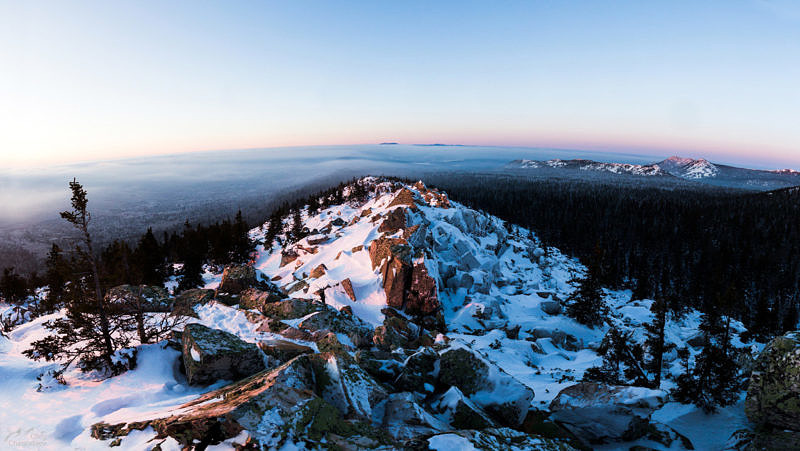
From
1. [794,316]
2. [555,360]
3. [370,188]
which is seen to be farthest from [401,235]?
[794,316]

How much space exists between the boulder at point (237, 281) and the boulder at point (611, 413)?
31.6 meters

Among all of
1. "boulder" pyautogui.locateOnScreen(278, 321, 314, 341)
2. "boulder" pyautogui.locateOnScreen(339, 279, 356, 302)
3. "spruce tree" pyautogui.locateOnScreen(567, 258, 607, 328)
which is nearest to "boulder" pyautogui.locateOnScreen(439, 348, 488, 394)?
"boulder" pyautogui.locateOnScreen(278, 321, 314, 341)

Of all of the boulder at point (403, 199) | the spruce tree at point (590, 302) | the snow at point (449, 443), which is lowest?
the spruce tree at point (590, 302)

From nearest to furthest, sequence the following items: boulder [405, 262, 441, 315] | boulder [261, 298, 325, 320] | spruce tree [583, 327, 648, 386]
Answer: spruce tree [583, 327, 648, 386], boulder [261, 298, 325, 320], boulder [405, 262, 441, 315]

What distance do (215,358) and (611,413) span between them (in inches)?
528

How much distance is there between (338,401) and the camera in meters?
8.52

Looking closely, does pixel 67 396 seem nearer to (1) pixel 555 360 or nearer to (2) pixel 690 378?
(2) pixel 690 378

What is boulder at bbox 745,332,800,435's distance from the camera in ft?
28.8

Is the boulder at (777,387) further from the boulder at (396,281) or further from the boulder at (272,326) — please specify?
the boulder at (396,281)

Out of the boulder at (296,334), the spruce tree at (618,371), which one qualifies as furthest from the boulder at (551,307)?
the boulder at (296,334)

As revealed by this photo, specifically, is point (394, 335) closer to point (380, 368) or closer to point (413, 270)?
point (380, 368)

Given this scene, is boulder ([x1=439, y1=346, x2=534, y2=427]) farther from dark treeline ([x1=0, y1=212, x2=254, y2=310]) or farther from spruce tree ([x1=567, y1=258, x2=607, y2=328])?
dark treeline ([x1=0, y1=212, x2=254, y2=310])

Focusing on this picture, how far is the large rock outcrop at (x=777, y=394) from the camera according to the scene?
8555 mm

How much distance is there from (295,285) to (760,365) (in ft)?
124
